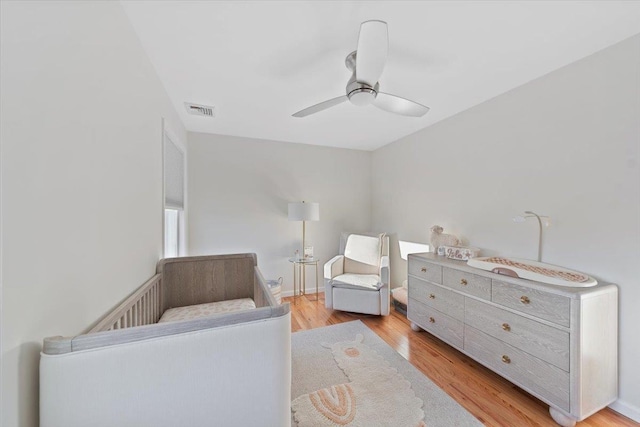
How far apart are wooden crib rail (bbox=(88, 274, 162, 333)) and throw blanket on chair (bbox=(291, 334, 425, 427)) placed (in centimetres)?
109

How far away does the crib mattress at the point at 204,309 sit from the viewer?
1759 millimetres

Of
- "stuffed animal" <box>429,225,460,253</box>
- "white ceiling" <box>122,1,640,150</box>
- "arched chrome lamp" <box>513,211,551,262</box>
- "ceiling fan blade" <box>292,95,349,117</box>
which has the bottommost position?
"stuffed animal" <box>429,225,460,253</box>

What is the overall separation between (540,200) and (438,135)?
4.08ft

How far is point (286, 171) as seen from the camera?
3.60m

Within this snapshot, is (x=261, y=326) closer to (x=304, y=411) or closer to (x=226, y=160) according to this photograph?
(x=304, y=411)

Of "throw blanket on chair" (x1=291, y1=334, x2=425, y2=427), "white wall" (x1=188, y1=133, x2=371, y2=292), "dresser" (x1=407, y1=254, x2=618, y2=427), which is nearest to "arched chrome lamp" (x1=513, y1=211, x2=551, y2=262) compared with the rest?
"dresser" (x1=407, y1=254, x2=618, y2=427)

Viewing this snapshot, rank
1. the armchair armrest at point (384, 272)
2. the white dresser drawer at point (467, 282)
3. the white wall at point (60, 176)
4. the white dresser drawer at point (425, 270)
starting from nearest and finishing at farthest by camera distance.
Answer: the white wall at point (60, 176), the white dresser drawer at point (467, 282), the white dresser drawer at point (425, 270), the armchair armrest at point (384, 272)

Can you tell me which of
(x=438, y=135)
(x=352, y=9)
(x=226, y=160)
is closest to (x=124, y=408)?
(x=352, y=9)

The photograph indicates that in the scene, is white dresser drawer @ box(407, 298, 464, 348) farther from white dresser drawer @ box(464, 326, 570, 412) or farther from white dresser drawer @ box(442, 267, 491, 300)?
white dresser drawer @ box(442, 267, 491, 300)

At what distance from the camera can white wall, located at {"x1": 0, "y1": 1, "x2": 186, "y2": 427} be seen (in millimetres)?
638

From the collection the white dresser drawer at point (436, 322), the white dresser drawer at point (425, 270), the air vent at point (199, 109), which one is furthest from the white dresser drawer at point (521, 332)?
the air vent at point (199, 109)

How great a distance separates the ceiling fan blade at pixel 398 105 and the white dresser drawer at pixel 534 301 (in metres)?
1.37

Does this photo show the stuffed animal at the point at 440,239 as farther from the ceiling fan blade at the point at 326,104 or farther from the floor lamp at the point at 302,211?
the ceiling fan blade at the point at 326,104

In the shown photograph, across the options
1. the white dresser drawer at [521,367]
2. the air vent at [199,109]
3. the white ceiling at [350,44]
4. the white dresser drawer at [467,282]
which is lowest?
the white dresser drawer at [521,367]
